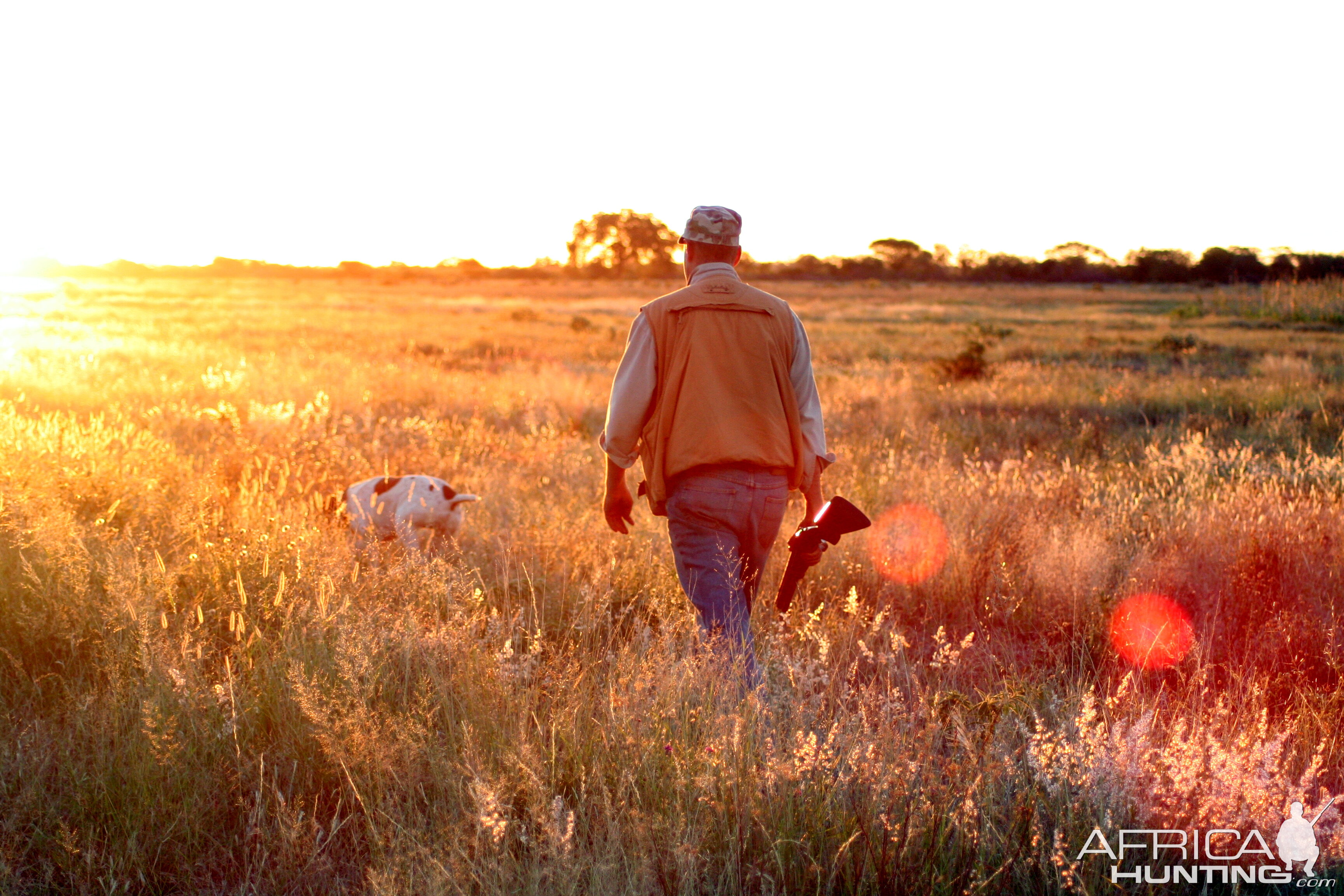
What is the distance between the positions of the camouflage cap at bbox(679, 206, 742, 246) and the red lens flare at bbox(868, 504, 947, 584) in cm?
220

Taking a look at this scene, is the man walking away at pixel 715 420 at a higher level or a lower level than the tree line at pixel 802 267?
lower

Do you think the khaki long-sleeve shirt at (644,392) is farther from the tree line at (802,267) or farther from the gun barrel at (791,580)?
the tree line at (802,267)

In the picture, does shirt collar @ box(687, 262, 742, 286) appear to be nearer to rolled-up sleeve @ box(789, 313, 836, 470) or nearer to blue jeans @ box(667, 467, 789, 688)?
rolled-up sleeve @ box(789, 313, 836, 470)

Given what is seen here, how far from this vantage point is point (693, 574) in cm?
314

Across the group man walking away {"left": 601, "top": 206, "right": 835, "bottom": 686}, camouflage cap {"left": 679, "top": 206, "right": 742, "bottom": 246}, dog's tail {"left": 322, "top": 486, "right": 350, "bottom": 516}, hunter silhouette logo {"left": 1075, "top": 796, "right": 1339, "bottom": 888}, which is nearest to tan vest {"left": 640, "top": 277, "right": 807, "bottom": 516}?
man walking away {"left": 601, "top": 206, "right": 835, "bottom": 686}

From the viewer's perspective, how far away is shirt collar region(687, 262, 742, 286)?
3029 millimetres

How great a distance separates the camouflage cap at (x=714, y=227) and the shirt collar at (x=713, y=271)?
0.26 feet

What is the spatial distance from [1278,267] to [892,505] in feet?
106

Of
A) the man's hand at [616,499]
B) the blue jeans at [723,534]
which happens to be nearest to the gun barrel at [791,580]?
the blue jeans at [723,534]

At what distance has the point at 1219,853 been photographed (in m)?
2.28

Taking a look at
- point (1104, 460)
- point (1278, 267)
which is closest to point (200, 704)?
point (1104, 460)

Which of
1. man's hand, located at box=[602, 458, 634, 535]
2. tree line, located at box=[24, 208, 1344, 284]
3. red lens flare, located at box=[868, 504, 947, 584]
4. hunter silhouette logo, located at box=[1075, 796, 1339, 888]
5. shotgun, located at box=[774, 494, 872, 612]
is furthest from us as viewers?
tree line, located at box=[24, 208, 1344, 284]

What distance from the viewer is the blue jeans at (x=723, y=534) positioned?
3.06 meters

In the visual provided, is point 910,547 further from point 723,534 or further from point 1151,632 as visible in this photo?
point 723,534
